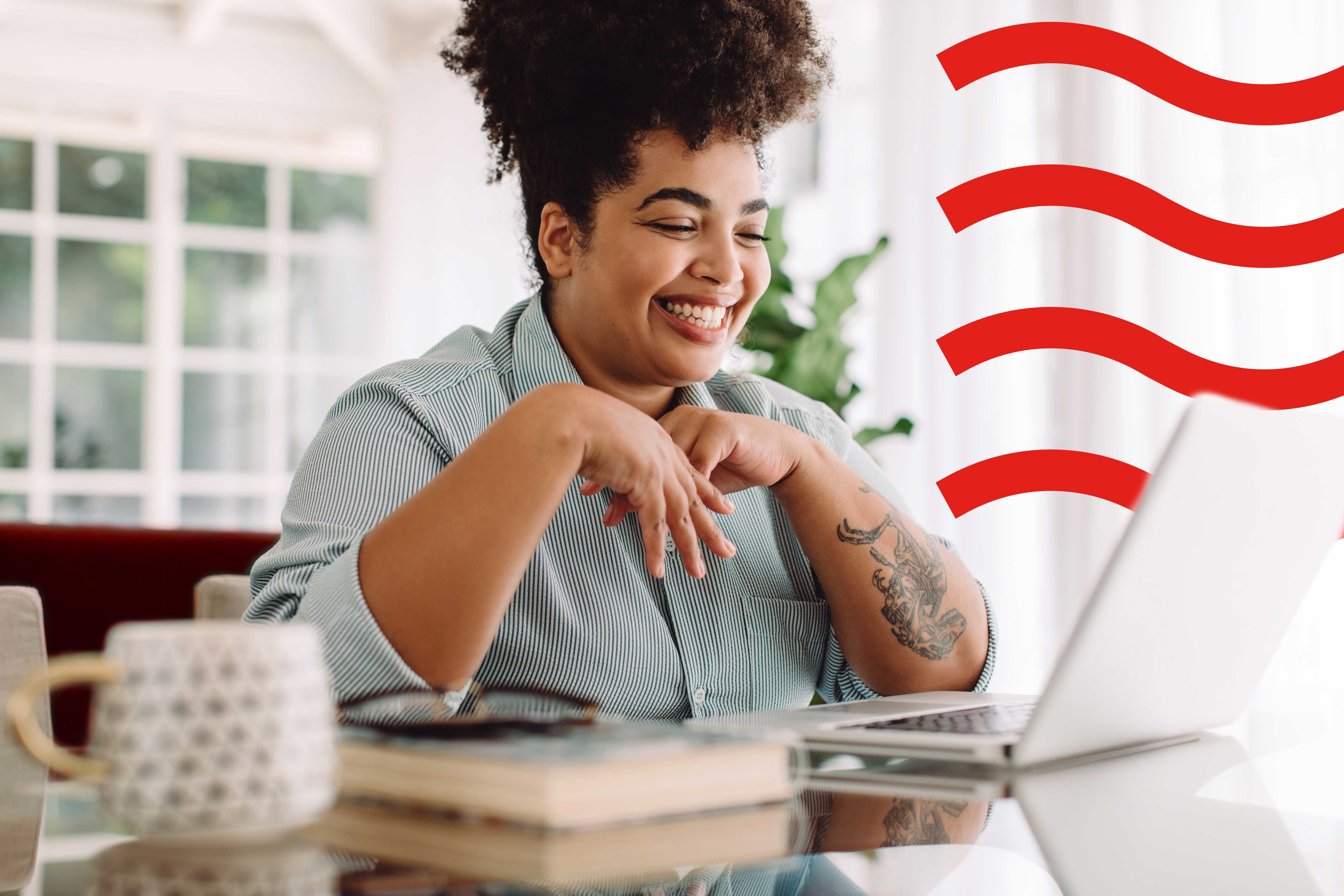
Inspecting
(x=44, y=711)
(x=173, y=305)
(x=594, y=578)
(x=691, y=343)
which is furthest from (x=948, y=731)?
(x=173, y=305)

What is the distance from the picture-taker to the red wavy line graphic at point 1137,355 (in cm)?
216

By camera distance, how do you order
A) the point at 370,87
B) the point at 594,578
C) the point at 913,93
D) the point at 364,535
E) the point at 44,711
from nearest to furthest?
the point at 364,535, the point at 44,711, the point at 594,578, the point at 913,93, the point at 370,87

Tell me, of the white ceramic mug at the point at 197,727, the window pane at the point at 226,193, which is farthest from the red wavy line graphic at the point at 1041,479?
the window pane at the point at 226,193

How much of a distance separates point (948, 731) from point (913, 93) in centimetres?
285

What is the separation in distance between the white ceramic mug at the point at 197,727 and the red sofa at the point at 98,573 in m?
1.62

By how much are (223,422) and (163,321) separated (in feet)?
1.74

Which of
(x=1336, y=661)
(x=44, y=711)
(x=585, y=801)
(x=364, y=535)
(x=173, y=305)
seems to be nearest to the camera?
(x=585, y=801)

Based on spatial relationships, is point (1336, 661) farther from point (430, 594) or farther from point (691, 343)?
point (430, 594)

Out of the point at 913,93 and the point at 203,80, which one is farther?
the point at 203,80

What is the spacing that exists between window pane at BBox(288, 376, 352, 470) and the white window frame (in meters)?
0.03

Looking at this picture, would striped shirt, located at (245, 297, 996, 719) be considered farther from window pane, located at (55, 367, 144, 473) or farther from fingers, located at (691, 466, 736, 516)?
window pane, located at (55, 367, 144, 473)

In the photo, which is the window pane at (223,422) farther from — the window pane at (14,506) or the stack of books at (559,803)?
the stack of books at (559,803)

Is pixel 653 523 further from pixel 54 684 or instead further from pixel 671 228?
pixel 54 684

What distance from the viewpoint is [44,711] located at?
1072 millimetres
